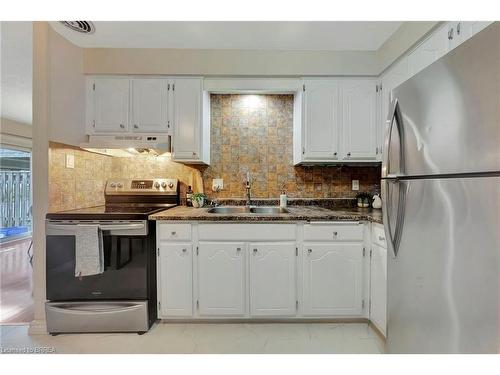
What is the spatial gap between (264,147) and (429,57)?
153 centimetres

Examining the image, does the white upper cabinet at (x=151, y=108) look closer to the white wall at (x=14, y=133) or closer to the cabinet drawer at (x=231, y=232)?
the cabinet drawer at (x=231, y=232)

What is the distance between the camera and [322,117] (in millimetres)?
2277

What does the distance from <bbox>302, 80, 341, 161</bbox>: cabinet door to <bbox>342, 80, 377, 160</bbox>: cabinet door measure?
0.27 ft

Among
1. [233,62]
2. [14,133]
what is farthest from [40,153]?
[14,133]

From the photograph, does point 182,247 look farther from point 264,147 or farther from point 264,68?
point 264,68

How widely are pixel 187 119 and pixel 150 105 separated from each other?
1.22 feet

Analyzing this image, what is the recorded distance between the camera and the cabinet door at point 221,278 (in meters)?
1.91

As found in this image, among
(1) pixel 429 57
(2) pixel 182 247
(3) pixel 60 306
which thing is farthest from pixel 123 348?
(1) pixel 429 57

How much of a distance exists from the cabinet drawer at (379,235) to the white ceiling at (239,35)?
1.56 meters

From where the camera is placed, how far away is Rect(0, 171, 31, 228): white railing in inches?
197

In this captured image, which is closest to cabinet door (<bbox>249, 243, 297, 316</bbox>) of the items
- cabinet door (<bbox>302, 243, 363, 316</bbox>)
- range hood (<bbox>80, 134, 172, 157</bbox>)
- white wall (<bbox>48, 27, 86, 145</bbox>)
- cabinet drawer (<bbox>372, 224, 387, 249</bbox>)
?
cabinet door (<bbox>302, 243, 363, 316</bbox>)

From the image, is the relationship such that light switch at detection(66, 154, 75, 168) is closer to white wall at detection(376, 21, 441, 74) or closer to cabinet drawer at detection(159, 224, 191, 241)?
cabinet drawer at detection(159, 224, 191, 241)

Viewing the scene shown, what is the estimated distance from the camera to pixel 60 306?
1837 mm
